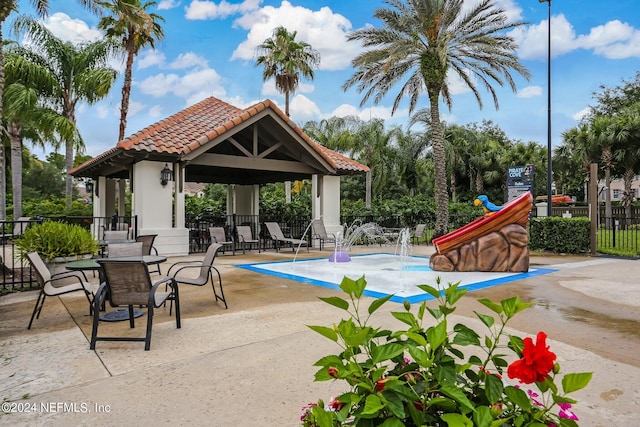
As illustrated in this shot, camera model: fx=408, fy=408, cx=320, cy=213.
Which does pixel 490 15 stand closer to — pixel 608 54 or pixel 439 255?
pixel 439 255

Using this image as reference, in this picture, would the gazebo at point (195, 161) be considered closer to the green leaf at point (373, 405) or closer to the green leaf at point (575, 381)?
the green leaf at point (373, 405)

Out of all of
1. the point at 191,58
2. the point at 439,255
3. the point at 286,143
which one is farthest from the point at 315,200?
the point at 191,58

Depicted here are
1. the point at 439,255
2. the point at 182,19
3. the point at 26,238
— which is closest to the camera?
the point at 26,238

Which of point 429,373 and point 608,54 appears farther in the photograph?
point 608,54

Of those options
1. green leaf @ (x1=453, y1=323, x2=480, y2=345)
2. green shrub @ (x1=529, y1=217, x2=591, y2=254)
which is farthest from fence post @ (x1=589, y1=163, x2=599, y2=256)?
green leaf @ (x1=453, y1=323, x2=480, y2=345)

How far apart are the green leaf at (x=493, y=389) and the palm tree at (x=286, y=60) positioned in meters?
26.2

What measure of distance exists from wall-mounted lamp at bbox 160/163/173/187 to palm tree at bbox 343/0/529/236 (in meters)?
7.66

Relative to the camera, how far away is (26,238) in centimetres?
711

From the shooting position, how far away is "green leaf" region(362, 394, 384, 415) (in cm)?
120

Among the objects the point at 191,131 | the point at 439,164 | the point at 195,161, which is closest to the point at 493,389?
the point at 195,161

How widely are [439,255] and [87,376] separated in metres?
7.78

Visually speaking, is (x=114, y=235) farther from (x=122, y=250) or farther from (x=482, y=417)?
(x=482, y=417)

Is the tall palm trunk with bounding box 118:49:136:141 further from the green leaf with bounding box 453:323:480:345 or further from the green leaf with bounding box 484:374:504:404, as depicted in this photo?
the green leaf with bounding box 484:374:504:404

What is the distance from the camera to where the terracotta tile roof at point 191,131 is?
11.4 m
